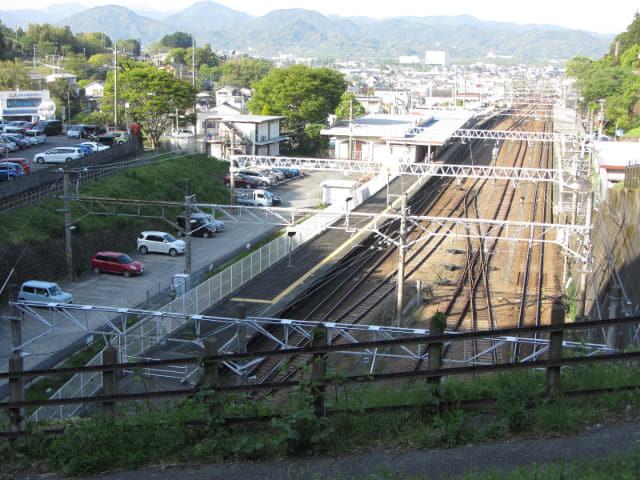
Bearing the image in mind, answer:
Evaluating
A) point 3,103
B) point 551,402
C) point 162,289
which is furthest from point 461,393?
point 3,103

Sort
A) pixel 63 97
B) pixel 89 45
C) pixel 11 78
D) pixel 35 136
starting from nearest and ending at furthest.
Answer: pixel 35 136
pixel 11 78
pixel 63 97
pixel 89 45

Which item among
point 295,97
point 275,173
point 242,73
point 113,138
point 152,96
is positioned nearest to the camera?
point 113,138

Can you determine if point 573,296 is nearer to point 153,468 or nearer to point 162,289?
point 162,289

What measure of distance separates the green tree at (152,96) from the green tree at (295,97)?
9.72 m

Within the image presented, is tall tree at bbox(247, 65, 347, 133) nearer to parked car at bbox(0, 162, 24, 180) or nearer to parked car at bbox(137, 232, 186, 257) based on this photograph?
parked car at bbox(0, 162, 24, 180)

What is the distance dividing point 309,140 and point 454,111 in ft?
55.1

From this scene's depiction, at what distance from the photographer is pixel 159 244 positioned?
2166cm

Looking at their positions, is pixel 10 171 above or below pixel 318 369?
below

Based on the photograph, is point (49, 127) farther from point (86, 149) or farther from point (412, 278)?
point (412, 278)

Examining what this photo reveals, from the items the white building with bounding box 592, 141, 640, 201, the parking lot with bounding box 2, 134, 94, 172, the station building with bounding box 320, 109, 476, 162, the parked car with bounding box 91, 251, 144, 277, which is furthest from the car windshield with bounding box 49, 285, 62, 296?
the station building with bounding box 320, 109, 476, 162

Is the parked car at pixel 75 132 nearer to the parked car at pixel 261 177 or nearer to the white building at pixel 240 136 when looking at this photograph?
the white building at pixel 240 136

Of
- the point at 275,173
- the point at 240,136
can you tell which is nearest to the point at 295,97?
the point at 240,136

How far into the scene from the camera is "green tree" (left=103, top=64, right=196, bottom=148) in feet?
116

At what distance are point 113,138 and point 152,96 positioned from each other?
3162 millimetres
